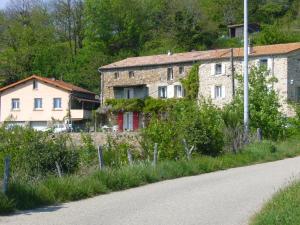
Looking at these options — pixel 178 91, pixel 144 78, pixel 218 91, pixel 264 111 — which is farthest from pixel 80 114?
pixel 264 111

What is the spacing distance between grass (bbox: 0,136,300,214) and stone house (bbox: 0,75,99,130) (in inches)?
1824

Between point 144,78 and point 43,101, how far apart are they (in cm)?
1256

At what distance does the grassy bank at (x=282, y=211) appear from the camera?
9.11m

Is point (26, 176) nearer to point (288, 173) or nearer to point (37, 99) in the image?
point (288, 173)

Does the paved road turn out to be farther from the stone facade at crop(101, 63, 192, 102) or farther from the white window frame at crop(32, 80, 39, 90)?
the white window frame at crop(32, 80, 39, 90)

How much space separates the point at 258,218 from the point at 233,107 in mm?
22686

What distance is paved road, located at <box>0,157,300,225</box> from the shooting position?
33.9ft

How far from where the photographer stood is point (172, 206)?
11.8 m

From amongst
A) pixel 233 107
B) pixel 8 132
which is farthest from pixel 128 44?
pixel 8 132

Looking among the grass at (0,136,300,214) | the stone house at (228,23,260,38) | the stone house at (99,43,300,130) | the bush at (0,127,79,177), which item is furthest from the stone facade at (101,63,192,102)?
the bush at (0,127,79,177)

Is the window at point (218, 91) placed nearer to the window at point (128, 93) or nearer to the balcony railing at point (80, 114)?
the window at point (128, 93)

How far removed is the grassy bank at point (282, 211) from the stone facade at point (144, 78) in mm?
50695

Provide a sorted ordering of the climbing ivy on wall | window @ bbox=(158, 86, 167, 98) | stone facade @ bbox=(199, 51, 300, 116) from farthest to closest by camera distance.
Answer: window @ bbox=(158, 86, 167, 98)
the climbing ivy on wall
stone facade @ bbox=(199, 51, 300, 116)

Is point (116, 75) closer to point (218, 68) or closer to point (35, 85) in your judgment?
point (35, 85)
